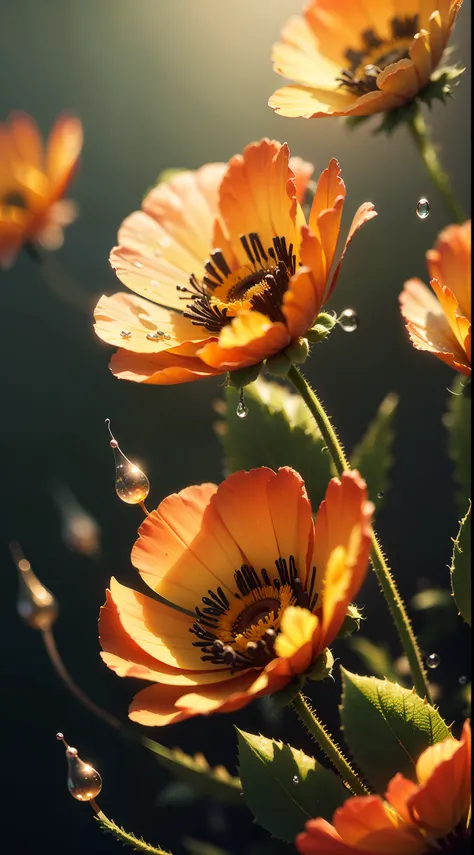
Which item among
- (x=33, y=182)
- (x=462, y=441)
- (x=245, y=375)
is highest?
(x=33, y=182)

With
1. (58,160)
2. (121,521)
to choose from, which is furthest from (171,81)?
(121,521)

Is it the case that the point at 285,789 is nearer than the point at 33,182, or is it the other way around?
the point at 285,789

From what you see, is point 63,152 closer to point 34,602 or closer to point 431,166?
point 431,166

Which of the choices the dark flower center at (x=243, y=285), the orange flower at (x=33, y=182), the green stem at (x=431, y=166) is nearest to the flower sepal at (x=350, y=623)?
the dark flower center at (x=243, y=285)

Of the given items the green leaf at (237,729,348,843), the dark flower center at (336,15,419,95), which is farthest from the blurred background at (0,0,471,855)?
the green leaf at (237,729,348,843)

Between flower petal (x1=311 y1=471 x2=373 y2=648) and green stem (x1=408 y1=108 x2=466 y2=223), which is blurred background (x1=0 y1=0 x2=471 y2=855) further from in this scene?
flower petal (x1=311 y1=471 x2=373 y2=648)

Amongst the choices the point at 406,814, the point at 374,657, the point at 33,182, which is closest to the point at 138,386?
the point at 33,182

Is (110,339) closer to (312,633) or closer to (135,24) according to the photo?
(312,633)
